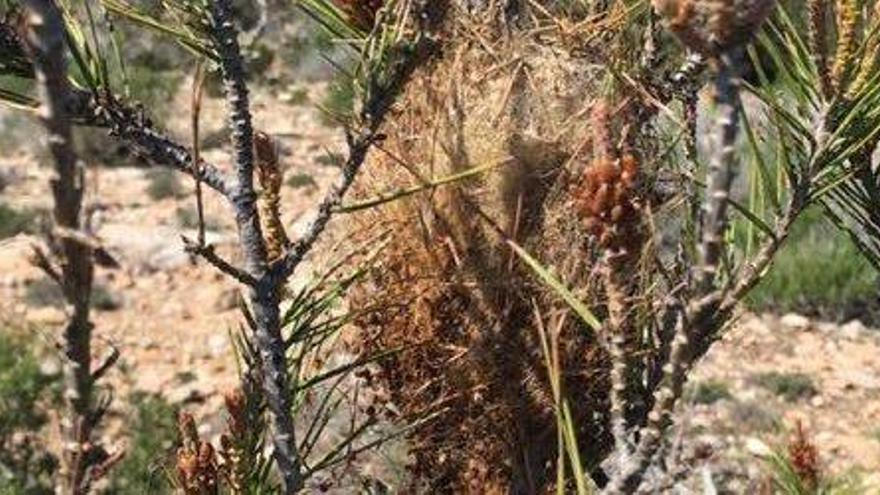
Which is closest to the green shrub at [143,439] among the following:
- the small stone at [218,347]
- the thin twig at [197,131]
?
the small stone at [218,347]

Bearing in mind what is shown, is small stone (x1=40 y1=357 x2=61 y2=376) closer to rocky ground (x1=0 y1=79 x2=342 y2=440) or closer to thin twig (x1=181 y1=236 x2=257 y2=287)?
rocky ground (x1=0 y1=79 x2=342 y2=440)

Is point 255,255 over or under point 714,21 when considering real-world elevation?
over

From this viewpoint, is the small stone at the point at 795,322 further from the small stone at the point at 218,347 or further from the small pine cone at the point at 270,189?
the small pine cone at the point at 270,189

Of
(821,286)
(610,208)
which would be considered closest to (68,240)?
(610,208)

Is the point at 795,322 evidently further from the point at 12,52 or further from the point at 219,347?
the point at 12,52

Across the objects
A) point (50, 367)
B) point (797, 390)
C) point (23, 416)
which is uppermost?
point (50, 367)

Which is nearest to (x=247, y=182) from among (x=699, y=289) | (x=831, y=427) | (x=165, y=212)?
(x=699, y=289)
